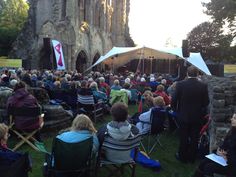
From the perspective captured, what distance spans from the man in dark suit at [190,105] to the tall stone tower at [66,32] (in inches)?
869

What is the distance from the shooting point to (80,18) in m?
32.4

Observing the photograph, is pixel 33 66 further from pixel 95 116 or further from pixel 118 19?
pixel 95 116

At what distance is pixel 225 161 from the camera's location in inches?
166

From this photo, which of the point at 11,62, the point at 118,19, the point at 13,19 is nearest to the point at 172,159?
the point at 11,62

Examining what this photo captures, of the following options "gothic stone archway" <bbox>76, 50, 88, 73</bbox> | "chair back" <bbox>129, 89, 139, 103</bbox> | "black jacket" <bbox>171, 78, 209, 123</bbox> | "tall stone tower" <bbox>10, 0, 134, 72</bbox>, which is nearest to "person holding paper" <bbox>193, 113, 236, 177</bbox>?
"black jacket" <bbox>171, 78, 209, 123</bbox>

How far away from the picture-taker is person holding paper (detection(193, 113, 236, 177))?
4.07 meters

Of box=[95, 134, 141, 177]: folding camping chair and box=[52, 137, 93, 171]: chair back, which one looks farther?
box=[95, 134, 141, 177]: folding camping chair

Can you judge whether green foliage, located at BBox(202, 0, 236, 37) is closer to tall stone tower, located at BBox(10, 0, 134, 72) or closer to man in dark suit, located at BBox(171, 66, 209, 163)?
tall stone tower, located at BBox(10, 0, 134, 72)

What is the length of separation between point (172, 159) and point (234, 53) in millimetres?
27671

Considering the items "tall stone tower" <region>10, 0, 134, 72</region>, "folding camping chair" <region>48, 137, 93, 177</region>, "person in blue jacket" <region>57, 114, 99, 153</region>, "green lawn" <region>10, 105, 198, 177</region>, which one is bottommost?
"green lawn" <region>10, 105, 198, 177</region>

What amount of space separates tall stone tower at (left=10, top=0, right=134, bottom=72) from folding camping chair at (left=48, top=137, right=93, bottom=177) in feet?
76.7

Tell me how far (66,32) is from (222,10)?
14123mm

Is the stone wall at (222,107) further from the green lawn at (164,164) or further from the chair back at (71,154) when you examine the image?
the chair back at (71,154)

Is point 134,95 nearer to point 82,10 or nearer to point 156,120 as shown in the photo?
point 156,120
